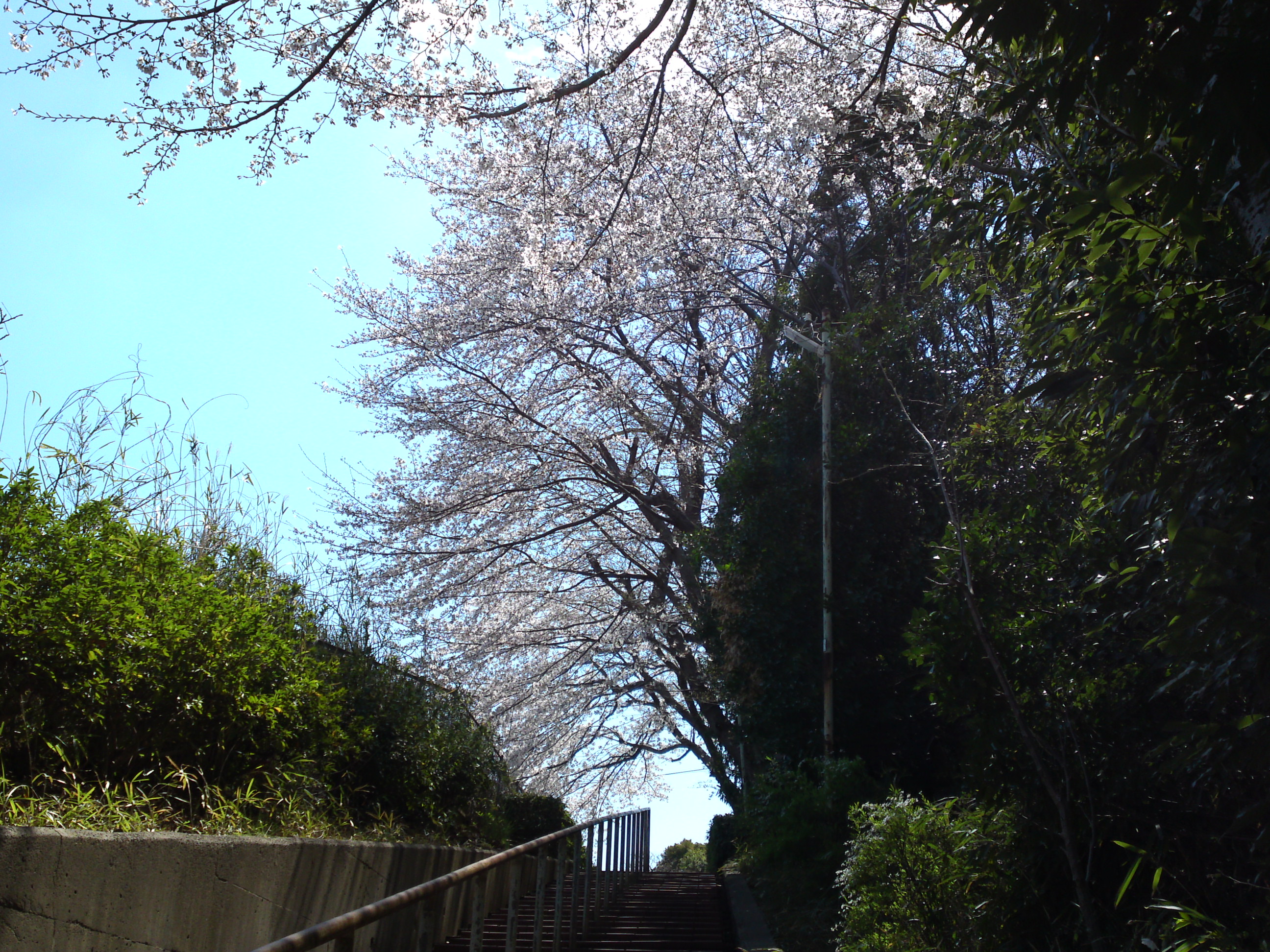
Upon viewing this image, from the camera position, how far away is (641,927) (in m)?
7.67

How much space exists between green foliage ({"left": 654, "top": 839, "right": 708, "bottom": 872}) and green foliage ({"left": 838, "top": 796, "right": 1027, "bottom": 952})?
1864 cm

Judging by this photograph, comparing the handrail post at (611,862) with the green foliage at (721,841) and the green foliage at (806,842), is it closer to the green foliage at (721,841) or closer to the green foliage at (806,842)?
the green foliage at (806,842)

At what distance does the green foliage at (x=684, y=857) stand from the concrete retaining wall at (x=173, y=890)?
19.8 m

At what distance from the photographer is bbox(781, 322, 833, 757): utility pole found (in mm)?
9727

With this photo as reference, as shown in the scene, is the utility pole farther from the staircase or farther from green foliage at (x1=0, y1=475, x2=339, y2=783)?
green foliage at (x1=0, y1=475, x2=339, y2=783)

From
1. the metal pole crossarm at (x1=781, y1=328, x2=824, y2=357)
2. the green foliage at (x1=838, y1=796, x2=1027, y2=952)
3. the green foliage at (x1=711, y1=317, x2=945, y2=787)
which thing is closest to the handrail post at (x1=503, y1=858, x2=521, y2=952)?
the green foliage at (x1=838, y1=796, x2=1027, y2=952)

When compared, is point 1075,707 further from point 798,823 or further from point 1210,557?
→ point 798,823

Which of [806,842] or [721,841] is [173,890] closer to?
[806,842]

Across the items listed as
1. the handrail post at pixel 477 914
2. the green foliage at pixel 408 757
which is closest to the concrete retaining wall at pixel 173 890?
the handrail post at pixel 477 914

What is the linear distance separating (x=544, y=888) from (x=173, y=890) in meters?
2.80

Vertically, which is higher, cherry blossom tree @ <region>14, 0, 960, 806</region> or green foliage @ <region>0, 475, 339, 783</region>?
cherry blossom tree @ <region>14, 0, 960, 806</region>

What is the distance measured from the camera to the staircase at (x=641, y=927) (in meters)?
6.36

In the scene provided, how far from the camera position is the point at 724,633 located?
1185cm

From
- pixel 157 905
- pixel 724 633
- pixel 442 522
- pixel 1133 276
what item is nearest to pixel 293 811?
pixel 157 905
